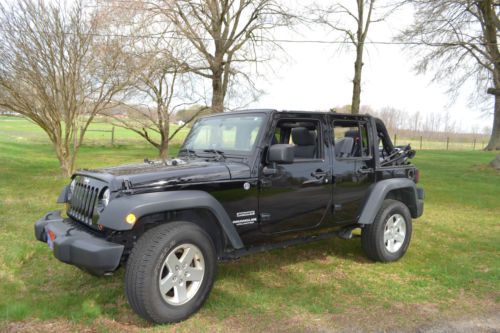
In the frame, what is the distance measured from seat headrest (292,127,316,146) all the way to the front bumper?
2340mm

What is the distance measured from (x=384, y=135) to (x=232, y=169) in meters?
2.70

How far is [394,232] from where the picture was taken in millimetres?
5324

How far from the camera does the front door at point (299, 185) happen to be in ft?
13.4

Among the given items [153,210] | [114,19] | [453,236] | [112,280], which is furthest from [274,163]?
[114,19]

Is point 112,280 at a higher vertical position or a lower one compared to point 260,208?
lower

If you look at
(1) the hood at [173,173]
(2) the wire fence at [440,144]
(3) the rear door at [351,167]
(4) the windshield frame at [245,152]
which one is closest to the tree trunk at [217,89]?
(3) the rear door at [351,167]

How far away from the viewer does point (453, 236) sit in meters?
6.54

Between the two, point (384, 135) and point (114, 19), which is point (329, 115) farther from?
A: point (114, 19)

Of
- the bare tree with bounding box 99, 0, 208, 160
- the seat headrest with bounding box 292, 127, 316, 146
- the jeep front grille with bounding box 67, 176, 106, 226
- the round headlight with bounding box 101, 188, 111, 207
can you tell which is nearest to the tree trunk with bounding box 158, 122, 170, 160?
the bare tree with bounding box 99, 0, 208, 160

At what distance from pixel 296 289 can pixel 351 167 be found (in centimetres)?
159

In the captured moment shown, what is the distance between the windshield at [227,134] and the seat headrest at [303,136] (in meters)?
0.54

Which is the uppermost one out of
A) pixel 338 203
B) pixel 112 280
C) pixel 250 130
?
pixel 250 130

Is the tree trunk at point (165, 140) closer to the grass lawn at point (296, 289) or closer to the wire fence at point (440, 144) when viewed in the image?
the grass lawn at point (296, 289)

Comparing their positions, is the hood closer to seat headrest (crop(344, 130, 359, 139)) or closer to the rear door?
the rear door
